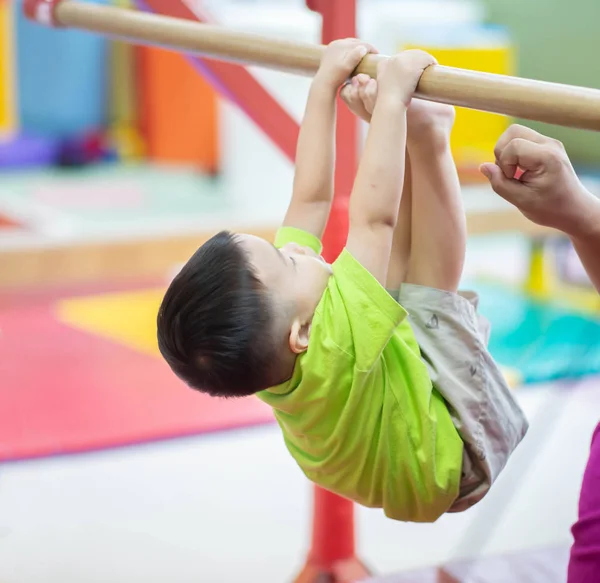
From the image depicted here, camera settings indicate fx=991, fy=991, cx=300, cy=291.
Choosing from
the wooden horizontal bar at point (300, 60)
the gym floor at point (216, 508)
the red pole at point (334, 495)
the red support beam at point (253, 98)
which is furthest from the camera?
the gym floor at point (216, 508)

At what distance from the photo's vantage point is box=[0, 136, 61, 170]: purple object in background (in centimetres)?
488

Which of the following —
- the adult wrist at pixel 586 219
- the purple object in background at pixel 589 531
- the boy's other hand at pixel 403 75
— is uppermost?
the boy's other hand at pixel 403 75

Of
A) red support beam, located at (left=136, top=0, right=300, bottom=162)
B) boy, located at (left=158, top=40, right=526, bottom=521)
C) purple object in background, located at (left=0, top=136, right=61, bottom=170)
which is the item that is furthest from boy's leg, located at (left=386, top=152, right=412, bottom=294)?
purple object in background, located at (left=0, top=136, right=61, bottom=170)

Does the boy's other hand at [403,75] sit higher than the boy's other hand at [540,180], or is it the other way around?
the boy's other hand at [403,75]

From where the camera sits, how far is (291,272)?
0.92m

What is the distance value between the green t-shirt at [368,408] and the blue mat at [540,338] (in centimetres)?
140

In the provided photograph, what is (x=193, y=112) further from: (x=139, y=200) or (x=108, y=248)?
(x=108, y=248)

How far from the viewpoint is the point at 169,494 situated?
1.83 m

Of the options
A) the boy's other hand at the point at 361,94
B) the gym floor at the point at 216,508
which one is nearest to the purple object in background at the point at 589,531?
the boy's other hand at the point at 361,94

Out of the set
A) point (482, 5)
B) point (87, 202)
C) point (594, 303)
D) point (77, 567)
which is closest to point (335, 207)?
point (77, 567)

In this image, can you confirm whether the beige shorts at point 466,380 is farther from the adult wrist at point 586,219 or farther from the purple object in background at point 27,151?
the purple object in background at point 27,151

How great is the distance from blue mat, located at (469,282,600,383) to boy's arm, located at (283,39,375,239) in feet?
4.61

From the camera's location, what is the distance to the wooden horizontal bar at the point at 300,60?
780mm

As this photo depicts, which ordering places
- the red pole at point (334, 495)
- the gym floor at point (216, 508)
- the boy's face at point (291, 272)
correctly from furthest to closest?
1. the gym floor at point (216, 508)
2. the red pole at point (334, 495)
3. the boy's face at point (291, 272)
